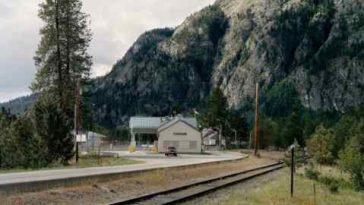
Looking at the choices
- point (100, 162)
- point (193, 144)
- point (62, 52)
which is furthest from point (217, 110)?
point (100, 162)

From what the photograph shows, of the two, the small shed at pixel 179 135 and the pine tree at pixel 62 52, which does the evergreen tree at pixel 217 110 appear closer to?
the small shed at pixel 179 135

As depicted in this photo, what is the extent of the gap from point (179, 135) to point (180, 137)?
41 centimetres

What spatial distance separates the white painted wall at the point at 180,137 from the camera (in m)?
118

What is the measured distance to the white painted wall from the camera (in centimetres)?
11812

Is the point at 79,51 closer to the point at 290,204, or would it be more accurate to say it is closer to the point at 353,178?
the point at 353,178

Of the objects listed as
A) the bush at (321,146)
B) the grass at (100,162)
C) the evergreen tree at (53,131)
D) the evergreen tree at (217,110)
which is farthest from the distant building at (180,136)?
the evergreen tree at (53,131)

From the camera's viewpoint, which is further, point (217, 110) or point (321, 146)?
point (217, 110)

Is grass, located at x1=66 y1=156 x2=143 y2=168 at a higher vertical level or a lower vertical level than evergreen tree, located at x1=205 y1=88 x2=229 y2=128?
lower

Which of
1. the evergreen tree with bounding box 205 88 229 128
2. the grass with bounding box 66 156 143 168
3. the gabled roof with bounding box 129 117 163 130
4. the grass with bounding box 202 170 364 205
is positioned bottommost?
the grass with bounding box 202 170 364 205

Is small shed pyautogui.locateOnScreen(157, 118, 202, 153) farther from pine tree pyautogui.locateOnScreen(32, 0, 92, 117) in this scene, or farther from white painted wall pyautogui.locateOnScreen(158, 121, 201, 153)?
pine tree pyautogui.locateOnScreen(32, 0, 92, 117)

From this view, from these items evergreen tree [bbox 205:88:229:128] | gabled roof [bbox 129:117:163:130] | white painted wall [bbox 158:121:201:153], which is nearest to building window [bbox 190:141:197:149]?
white painted wall [bbox 158:121:201:153]

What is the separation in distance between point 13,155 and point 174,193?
35.8m

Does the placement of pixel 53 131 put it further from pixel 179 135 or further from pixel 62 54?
pixel 179 135

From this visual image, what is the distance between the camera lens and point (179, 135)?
119 metres
